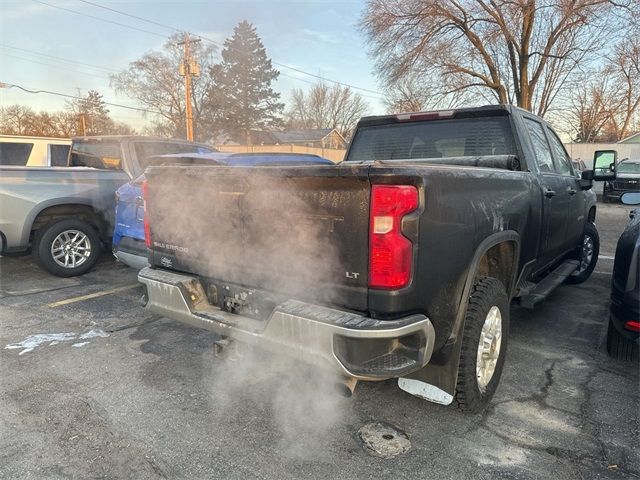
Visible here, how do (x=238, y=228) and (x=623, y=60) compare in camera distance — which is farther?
(x=623, y=60)

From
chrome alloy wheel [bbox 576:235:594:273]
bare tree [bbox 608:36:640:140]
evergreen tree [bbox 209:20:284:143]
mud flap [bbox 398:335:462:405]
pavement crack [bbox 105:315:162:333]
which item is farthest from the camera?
evergreen tree [bbox 209:20:284:143]

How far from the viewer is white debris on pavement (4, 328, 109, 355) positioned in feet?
13.2

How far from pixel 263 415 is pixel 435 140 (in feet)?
9.00

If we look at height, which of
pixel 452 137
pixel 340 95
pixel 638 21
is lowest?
pixel 452 137

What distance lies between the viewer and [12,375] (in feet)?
11.4

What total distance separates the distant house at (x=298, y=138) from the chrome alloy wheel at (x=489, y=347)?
1675 inches

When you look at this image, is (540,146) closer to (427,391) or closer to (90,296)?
(427,391)

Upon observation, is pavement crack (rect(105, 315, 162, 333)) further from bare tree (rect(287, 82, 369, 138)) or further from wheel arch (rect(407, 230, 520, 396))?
bare tree (rect(287, 82, 369, 138))

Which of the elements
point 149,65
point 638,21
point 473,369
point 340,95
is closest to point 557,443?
point 473,369

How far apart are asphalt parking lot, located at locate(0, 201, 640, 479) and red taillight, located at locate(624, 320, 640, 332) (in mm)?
479

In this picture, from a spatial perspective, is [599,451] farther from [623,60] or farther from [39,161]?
[623,60]

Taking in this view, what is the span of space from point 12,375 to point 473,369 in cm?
330

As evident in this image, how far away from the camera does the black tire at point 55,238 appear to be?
6.08 m

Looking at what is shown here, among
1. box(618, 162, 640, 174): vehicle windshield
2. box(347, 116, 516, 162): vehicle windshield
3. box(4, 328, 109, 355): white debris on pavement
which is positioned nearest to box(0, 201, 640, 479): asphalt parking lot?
box(4, 328, 109, 355): white debris on pavement
